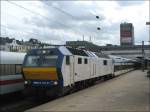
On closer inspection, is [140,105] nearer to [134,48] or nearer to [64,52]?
[64,52]

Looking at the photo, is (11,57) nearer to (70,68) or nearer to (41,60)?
(41,60)

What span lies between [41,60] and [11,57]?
66.4 inches

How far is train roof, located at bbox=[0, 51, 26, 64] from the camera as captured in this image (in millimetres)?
19188

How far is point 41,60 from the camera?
69.4 feet

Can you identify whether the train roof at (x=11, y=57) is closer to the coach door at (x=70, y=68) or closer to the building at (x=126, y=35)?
the coach door at (x=70, y=68)

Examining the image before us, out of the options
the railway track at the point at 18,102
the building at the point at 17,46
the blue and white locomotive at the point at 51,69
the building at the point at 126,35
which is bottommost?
A: the railway track at the point at 18,102

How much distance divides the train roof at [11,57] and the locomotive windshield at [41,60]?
0.52 meters

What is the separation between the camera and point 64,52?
21.4m

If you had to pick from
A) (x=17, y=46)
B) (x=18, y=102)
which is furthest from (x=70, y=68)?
(x=17, y=46)

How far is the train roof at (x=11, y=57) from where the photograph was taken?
19.2 metres

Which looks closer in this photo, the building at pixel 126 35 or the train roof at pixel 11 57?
the train roof at pixel 11 57

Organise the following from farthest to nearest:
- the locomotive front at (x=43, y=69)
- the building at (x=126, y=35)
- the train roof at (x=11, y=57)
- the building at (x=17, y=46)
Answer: the building at (x=126, y=35) → the building at (x=17, y=46) → the locomotive front at (x=43, y=69) → the train roof at (x=11, y=57)

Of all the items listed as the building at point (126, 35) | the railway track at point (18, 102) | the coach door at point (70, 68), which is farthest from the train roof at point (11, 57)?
the building at point (126, 35)

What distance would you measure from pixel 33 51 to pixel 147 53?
89425mm
